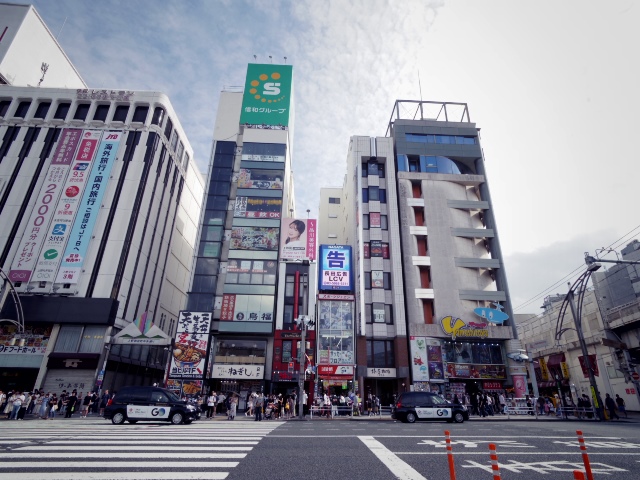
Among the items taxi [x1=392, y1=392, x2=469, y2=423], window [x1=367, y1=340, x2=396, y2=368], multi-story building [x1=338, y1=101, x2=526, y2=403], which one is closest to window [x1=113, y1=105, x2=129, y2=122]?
multi-story building [x1=338, y1=101, x2=526, y2=403]

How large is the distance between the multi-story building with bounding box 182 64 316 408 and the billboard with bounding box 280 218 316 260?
0.42ft

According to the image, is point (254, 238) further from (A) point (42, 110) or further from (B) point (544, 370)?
(B) point (544, 370)

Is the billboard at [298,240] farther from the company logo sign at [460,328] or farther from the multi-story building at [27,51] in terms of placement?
the multi-story building at [27,51]

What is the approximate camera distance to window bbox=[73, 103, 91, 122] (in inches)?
1798

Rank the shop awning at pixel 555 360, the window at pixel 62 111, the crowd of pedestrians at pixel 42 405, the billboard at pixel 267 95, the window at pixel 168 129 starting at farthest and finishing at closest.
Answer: the billboard at pixel 267 95
the window at pixel 168 129
the shop awning at pixel 555 360
the window at pixel 62 111
the crowd of pedestrians at pixel 42 405

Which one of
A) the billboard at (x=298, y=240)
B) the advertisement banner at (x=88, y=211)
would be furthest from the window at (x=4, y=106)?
the billboard at (x=298, y=240)

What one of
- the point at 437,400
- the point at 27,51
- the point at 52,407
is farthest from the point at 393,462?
the point at 27,51

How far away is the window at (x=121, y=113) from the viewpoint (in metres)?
46.1

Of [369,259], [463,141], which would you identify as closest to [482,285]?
[369,259]

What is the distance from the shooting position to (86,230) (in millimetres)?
37906

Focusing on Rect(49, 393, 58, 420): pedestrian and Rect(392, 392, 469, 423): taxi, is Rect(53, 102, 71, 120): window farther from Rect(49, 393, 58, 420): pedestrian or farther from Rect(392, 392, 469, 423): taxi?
Rect(392, 392, 469, 423): taxi

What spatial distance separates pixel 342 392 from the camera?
121 ft

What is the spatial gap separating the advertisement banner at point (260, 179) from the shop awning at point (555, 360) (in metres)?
45.5

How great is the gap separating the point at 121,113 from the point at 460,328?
165ft
